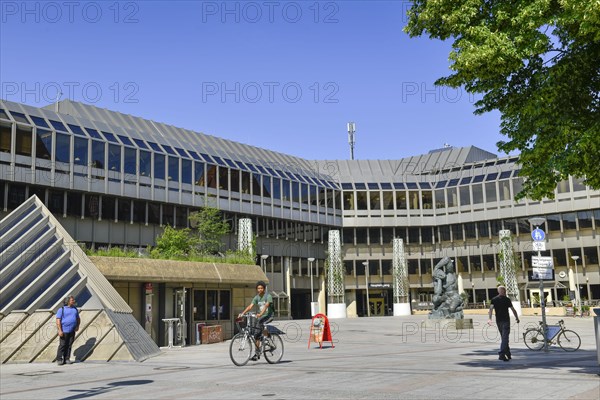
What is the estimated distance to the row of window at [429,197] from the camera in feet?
214

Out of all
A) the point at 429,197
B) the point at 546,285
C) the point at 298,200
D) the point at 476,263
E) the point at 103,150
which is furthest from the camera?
the point at 429,197

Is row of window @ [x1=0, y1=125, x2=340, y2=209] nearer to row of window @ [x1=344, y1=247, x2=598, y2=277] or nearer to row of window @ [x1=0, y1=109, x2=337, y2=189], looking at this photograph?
row of window @ [x1=0, y1=109, x2=337, y2=189]

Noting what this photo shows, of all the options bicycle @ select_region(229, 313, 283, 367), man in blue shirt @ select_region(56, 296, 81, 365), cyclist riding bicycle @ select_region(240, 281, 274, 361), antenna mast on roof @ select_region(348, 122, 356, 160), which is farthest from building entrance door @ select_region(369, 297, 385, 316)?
cyclist riding bicycle @ select_region(240, 281, 274, 361)

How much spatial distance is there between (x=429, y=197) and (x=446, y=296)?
38391 millimetres

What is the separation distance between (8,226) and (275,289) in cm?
3918

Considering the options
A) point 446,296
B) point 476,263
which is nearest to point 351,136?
point 476,263

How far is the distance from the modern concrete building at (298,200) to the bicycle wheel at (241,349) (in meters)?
27.9

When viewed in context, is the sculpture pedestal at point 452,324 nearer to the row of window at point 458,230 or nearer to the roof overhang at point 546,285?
the roof overhang at point 546,285

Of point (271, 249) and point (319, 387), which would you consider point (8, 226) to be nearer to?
point (319, 387)

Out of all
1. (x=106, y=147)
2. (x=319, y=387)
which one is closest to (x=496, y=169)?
(x=106, y=147)

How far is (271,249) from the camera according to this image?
187 ft

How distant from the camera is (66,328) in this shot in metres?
14.8

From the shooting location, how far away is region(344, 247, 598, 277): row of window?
2406 inches

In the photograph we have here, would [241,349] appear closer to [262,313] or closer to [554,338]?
[262,313]
